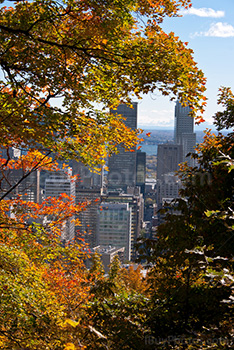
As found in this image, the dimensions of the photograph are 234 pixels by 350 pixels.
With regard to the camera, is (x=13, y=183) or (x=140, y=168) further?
(x=140, y=168)

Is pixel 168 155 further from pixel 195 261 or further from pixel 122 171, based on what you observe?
pixel 195 261

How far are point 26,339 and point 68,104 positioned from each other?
108 inches

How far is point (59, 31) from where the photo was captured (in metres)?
4.50

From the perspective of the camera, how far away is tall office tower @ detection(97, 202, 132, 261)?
9356 cm

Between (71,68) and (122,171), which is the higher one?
(122,171)

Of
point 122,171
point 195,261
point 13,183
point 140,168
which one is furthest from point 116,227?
point 195,261

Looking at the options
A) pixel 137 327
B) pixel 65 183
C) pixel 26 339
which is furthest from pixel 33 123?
pixel 65 183

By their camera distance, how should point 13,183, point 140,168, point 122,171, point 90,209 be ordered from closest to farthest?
point 13,183
point 90,209
point 122,171
point 140,168

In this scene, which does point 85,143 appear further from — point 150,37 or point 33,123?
point 150,37

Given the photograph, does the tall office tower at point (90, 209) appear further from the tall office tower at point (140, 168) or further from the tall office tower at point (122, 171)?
the tall office tower at point (140, 168)

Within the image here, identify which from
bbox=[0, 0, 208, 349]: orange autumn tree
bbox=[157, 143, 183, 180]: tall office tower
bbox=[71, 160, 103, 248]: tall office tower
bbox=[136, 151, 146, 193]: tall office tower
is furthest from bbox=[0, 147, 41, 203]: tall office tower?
bbox=[136, 151, 146, 193]: tall office tower

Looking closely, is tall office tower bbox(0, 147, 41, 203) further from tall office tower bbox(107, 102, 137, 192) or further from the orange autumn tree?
tall office tower bbox(107, 102, 137, 192)

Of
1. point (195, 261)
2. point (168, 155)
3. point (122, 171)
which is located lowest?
point (195, 261)

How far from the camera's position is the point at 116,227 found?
9506cm
